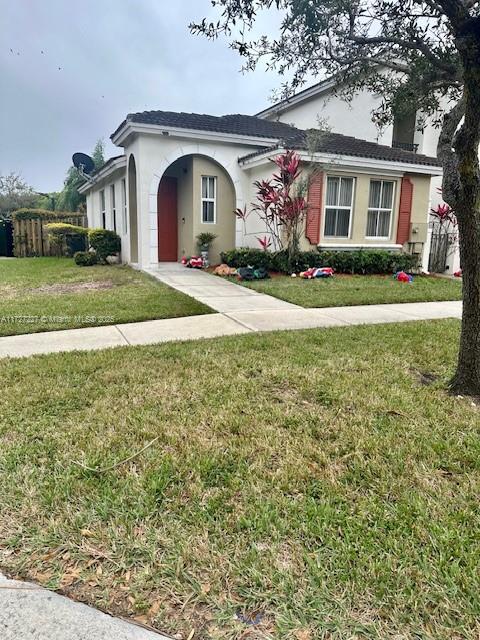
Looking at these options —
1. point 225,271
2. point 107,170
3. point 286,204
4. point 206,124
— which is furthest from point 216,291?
point 107,170

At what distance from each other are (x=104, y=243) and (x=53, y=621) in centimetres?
1383

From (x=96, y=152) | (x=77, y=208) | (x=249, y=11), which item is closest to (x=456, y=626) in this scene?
(x=249, y=11)

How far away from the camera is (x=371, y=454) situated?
275cm

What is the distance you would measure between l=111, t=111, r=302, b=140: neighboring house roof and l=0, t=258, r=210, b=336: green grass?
4313 mm

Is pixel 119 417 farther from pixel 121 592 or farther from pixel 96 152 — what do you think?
pixel 96 152

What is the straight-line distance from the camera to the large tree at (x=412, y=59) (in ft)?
10.6

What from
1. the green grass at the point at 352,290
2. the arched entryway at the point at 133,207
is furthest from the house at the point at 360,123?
the green grass at the point at 352,290

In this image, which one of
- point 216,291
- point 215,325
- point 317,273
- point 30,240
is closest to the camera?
point 215,325

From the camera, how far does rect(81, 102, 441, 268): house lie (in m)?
12.1

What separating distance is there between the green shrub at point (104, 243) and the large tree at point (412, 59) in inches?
383

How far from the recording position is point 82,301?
306 inches

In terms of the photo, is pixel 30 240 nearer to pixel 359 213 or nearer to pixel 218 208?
pixel 218 208

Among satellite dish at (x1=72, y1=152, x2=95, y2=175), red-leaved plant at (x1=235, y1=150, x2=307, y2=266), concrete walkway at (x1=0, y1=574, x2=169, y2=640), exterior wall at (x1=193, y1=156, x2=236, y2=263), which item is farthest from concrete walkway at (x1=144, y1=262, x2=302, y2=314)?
satellite dish at (x1=72, y1=152, x2=95, y2=175)

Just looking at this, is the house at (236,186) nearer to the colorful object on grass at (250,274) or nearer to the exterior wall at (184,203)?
the exterior wall at (184,203)
